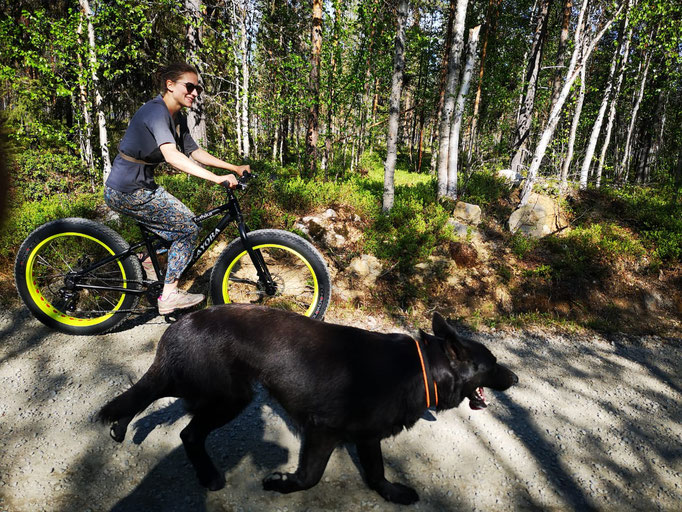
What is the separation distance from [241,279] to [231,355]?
201 centimetres

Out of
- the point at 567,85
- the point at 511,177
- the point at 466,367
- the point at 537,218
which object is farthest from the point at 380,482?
the point at 511,177

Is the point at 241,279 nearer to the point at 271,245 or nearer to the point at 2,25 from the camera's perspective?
the point at 271,245

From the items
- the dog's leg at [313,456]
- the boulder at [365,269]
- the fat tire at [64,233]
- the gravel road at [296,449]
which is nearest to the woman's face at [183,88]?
the fat tire at [64,233]

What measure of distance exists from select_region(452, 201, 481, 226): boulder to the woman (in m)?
5.39

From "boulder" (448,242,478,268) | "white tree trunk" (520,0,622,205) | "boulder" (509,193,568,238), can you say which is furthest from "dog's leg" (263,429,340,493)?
"white tree trunk" (520,0,622,205)

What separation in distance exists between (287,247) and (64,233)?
2528 mm

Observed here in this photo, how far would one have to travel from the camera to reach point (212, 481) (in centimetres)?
245

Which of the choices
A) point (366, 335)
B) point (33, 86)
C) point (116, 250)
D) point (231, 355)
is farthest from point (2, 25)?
point (366, 335)

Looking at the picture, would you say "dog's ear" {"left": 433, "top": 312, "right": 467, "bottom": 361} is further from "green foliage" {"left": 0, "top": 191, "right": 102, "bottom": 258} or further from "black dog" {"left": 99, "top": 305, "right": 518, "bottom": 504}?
"green foliage" {"left": 0, "top": 191, "right": 102, "bottom": 258}

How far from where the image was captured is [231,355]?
→ 2281 millimetres

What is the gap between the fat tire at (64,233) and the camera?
3916 millimetres

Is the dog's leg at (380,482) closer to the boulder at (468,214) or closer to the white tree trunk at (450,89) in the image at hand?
the boulder at (468,214)

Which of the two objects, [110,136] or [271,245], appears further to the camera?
[110,136]

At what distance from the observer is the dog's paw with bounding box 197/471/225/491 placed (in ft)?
8.00
